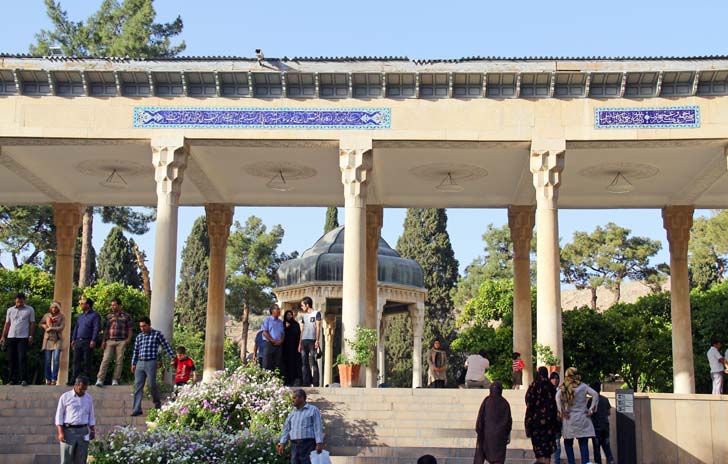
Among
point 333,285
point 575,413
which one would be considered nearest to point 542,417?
point 575,413

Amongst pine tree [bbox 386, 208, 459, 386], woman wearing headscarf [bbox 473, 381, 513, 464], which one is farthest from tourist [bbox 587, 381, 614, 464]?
pine tree [bbox 386, 208, 459, 386]

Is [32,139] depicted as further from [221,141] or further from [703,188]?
[703,188]

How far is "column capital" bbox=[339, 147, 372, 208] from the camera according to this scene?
1977 centimetres

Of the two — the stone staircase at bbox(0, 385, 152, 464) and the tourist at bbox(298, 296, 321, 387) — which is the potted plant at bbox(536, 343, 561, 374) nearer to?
the tourist at bbox(298, 296, 321, 387)

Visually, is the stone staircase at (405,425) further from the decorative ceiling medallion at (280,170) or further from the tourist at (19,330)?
the decorative ceiling medallion at (280,170)

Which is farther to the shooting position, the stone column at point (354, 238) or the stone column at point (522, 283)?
the stone column at point (522, 283)

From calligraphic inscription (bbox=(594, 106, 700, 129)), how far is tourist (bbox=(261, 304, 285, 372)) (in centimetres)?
759

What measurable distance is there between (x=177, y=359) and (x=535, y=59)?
9160 millimetres

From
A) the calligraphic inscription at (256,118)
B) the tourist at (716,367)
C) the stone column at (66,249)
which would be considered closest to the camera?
the tourist at (716,367)

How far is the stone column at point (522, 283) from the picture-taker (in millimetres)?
23906

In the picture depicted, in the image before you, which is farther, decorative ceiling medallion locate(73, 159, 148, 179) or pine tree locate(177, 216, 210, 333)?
pine tree locate(177, 216, 210, 333)

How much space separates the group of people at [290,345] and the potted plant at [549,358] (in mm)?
4234

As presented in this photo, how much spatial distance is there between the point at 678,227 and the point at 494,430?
588 inches

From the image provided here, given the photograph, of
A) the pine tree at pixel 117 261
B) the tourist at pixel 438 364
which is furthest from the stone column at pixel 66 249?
the pine tree at pixel 117 261
